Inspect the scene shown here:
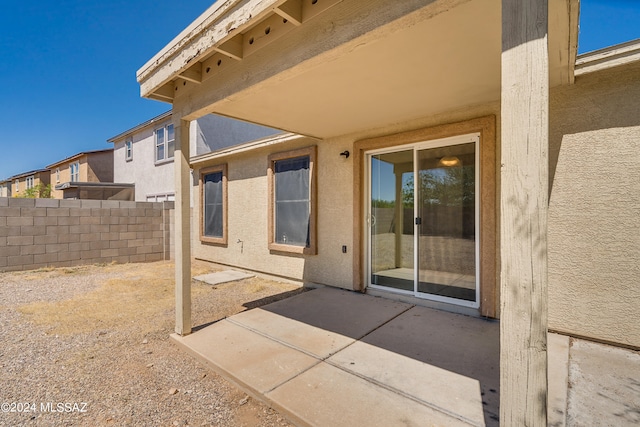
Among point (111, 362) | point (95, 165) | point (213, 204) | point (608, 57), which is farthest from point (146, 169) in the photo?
point (608, 57)

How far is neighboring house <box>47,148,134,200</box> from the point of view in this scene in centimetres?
1534

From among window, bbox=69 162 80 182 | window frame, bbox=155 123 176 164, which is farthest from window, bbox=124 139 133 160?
window, bbox=69 162 80 182

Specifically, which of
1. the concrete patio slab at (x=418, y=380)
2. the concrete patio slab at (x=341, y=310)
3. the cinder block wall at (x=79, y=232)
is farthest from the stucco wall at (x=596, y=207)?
the cinder block wall at (x=79, y=232)

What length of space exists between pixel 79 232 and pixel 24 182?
29028 mm

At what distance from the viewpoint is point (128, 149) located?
1584 centimetres

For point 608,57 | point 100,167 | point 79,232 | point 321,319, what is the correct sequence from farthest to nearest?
point 100,167
point 79,232
point 321,319
point 608,57

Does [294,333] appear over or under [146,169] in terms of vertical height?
under

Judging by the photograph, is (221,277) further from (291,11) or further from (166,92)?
(291,11)

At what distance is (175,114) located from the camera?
3709 millimetres

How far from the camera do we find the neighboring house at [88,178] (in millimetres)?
15344

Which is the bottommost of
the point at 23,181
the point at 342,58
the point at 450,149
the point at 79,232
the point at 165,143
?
Result: the point at 79,232

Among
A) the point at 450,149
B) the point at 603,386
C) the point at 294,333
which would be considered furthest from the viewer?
the point at 450,149

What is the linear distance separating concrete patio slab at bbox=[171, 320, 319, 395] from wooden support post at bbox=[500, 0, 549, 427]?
72.1 inches

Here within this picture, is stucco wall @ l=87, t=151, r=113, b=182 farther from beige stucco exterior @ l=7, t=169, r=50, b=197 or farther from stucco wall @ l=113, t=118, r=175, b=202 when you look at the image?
beige stucco exterior @ l=7, t=169, r=50, b=197
